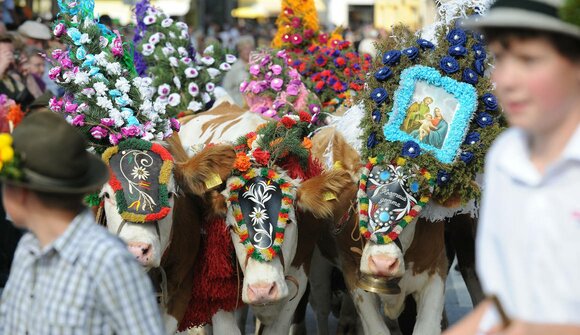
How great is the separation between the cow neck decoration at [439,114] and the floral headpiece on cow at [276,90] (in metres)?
1.33

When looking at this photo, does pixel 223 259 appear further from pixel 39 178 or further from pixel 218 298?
pixel 39 178

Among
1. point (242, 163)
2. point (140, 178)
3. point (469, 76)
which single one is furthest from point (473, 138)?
point (140, 178)

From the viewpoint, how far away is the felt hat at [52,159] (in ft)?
11.1

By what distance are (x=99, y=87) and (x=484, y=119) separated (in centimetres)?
230

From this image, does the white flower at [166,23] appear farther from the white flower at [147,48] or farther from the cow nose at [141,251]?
the cow nose at [141,251]

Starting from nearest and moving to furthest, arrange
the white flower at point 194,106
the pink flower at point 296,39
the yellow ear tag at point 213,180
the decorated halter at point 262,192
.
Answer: the decorated halter at point 262,192 < the yellow ear tag at point 213,180 < the white flower at point 194,106 < the pink flower at point 296,39

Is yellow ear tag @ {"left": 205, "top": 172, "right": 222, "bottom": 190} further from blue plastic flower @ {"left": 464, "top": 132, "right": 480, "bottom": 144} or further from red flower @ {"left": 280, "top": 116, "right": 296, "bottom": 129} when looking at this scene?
blue plastic flower @ {"left": 464, "top": 132, "right": 480, "bottom": 144}

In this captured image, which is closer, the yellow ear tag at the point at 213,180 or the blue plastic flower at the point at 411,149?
the yellow ear tag at the point at 213,180

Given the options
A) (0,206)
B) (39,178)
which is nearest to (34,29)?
(0,206)

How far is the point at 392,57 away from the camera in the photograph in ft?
22.8

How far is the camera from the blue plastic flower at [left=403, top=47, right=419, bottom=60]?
273 inches

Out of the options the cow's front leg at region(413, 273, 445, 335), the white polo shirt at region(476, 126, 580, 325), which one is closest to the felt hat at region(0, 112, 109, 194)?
the white polo shirt at region(476, 126, 580, 325)

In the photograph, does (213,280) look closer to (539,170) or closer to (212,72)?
(212,72)

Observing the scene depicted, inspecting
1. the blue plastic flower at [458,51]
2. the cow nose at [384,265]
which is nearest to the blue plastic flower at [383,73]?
the blue plastic flower at [458,51]
